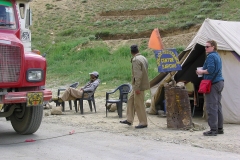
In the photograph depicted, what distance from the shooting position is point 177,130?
9.88 meters

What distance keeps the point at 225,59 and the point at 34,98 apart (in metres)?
5.12

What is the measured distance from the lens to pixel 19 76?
27.0 ft

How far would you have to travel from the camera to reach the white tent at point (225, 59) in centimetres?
1084

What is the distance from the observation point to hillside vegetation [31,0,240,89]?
2322 cm

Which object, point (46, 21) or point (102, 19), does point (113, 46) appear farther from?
point (46, 21)

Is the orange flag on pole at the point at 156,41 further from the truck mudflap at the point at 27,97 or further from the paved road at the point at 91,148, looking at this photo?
the truck mudflap at the point at 27,97

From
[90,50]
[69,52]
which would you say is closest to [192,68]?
[90,50]

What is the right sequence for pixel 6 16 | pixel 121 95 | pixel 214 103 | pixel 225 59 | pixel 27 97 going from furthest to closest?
pixel 121 95
pixel 225 59
pixel 6 16
pixel 214 103
pixel 27 97

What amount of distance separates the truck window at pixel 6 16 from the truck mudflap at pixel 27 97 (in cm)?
177

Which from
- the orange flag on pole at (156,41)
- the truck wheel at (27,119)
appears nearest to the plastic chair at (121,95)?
the orange flag on pole at (156,41)

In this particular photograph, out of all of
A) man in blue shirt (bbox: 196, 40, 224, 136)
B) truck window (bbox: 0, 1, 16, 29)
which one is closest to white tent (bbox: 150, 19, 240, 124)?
man in blue shirt (bbox: 196, 40, 224, 136)

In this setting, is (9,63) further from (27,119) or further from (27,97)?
(27,119)

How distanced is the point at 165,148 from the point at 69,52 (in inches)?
797

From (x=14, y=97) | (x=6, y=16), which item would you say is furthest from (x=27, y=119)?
(x=6, y=16)
